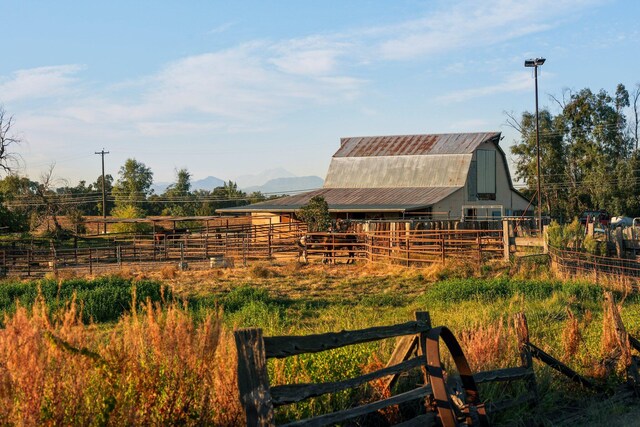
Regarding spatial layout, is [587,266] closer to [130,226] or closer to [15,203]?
[130,226]

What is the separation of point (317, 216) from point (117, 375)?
28522 mm

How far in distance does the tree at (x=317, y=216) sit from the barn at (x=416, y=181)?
4.20 m

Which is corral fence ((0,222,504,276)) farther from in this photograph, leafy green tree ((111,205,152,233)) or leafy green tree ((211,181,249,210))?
leafy green tree ((211,181,249,210))

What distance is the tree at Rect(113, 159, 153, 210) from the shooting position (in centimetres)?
8000

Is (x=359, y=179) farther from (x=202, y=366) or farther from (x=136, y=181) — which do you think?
(x=136, y=181)

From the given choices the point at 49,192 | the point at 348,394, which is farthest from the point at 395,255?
the point at 49,192

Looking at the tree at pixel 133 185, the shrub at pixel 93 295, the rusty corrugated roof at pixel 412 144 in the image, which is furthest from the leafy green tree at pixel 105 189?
the shrub at pixel 93 295

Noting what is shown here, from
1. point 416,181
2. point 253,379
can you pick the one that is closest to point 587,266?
point 253,379

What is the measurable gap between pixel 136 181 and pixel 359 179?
47.4 m

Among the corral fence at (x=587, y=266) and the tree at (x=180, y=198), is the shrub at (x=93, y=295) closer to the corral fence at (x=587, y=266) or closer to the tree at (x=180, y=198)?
the corral fence at (x=587, y=266)

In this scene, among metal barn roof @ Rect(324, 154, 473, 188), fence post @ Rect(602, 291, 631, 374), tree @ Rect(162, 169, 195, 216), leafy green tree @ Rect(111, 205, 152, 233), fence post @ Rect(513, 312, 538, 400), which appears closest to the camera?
fence post @ Rect(513, 312, 538, 400)

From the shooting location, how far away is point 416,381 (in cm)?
710

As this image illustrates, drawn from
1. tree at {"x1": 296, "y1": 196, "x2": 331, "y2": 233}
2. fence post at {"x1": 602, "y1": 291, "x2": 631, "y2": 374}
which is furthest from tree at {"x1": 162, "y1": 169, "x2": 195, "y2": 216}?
fence post at {"x1": 602, "y1": 291, "x2": 631, "y2": 374}

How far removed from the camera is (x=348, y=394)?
21.9 feet
